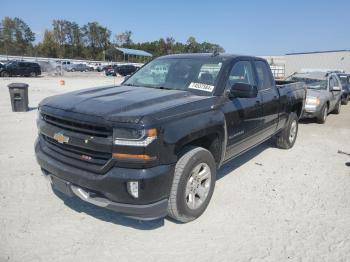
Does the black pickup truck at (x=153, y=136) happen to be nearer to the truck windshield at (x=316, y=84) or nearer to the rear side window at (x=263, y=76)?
the rear side window at (x=263, y=76)

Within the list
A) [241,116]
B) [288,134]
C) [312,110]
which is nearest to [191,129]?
[241,116]

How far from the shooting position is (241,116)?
4633mm

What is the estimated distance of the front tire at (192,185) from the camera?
3535mm

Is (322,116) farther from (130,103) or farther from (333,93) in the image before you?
(130,103)

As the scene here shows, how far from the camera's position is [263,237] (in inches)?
144

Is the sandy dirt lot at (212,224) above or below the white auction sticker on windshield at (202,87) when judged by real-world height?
below

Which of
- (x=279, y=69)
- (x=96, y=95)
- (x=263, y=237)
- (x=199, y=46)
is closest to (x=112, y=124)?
(x=96, y=95)

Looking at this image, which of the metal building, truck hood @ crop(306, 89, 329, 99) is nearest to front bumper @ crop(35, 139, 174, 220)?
truck hood @ crop(306, 89, 329, 99)

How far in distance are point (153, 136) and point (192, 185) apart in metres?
0.96

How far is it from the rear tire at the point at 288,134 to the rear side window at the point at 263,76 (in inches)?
51.6

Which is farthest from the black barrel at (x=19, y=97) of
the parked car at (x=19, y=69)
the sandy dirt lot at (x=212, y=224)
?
the parked car at (x=19, y=69)

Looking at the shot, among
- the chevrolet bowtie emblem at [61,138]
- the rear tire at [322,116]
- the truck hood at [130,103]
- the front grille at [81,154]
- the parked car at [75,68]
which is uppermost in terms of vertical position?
the truck hood at [130,103]

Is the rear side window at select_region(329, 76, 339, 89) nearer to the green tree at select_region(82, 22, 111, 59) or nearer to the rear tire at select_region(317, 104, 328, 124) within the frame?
the rear tire at select_region(317, 104, 328, 124)

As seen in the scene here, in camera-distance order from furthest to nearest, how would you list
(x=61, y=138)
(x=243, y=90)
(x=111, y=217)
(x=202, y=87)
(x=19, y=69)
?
(x=19, y=69) → (x=202, y=87) → (x=243, y=90) → (x=111, y=217) → (x=61, y=138)
